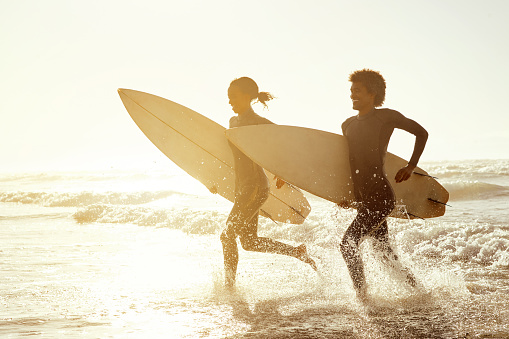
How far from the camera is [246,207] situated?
14.1 ft

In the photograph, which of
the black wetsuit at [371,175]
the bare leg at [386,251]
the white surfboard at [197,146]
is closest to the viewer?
the black wetsuit at [371,175]

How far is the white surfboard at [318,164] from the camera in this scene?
433 cm

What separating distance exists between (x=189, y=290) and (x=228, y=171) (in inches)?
52.0

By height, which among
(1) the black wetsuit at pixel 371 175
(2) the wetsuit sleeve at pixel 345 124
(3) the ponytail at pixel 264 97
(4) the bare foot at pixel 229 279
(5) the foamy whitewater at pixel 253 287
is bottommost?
(5) the foamy whitewater at pixel 253 287

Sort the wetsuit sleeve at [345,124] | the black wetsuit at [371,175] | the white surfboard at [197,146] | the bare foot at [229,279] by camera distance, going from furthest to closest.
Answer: the white surfboard at [197,146] → the bare foot at [229,279] → the wetsuit sleeve at [345,124] → the black wetsuit at [371,175]

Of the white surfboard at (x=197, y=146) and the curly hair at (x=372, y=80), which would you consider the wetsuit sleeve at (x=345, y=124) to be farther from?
the white surfboard at (x=197, y=146)

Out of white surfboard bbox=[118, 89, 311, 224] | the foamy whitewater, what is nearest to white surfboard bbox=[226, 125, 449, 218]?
the foamy whitewater

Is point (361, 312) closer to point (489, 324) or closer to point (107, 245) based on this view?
point (489, 324)

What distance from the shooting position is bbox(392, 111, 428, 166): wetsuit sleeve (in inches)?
150

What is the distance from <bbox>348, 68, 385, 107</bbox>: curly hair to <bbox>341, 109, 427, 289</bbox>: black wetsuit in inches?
5.5

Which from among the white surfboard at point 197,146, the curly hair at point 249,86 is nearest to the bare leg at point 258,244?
the white surfboard at point 197,146

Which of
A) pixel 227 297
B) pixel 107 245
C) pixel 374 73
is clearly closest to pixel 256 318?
pixel 227 297

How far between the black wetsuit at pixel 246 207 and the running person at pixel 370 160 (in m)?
0.79

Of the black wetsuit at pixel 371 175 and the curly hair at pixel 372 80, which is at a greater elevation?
the curly hair at pixel 372 80
